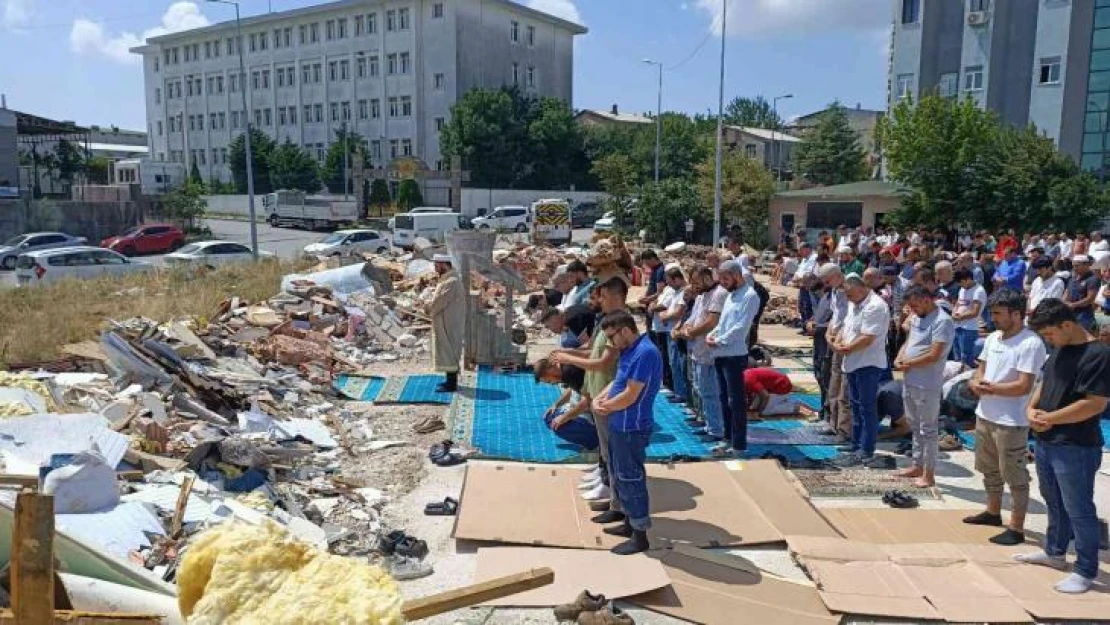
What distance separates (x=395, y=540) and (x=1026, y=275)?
13662mm

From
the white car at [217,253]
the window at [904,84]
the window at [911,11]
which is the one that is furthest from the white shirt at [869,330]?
the window at [911,11]

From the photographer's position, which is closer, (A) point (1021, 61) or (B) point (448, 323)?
Result: (B) point (448, 323)

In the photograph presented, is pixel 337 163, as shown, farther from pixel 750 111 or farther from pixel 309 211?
pixel 750 111

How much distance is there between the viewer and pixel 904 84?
141ft

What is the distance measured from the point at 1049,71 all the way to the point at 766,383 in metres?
35.7

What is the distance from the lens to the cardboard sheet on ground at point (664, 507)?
623 cm

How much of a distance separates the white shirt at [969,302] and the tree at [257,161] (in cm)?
5897

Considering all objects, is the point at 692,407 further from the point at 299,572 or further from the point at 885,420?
the point at 299,572

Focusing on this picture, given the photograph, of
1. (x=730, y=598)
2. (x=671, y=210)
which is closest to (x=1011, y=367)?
(x=730, y=598)

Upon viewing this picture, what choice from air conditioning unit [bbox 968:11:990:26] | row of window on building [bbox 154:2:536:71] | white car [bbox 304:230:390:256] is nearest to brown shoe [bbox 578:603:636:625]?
white car [bbox 304:230:390:256]

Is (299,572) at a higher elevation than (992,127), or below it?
below

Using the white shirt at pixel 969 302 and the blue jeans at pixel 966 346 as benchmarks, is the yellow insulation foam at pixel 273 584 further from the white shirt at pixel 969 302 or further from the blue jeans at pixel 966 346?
the blue jeans at pixel 966 346

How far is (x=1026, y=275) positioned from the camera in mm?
15438

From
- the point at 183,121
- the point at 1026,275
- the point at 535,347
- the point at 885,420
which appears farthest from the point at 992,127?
the point at 183,121
